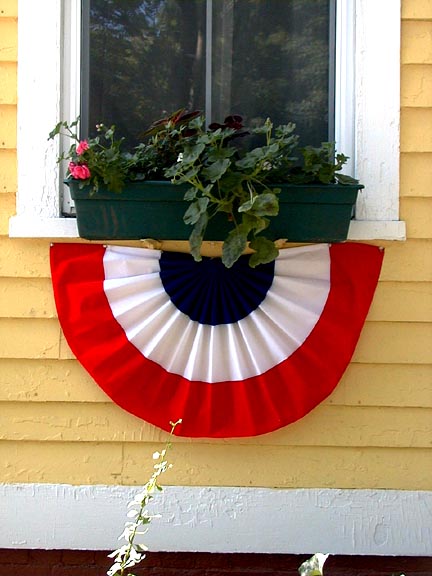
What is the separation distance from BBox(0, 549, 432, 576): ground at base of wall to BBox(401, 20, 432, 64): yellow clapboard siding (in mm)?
1885

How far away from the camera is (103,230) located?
2848 millimetres

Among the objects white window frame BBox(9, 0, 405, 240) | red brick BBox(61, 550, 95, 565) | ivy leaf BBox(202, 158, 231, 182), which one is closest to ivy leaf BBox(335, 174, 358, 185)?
white window frame BBox(9, 0, 405, 240)

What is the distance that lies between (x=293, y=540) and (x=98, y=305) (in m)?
1.14

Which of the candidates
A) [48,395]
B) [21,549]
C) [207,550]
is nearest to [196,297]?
[48,395]

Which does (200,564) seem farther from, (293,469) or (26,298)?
(26,298)

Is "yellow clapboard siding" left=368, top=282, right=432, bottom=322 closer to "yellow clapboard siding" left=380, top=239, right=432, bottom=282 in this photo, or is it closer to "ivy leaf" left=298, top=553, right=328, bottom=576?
"yellow clapboard siding" left=380, top=239, right=432, bottom=282

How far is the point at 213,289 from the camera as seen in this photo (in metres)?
2.94

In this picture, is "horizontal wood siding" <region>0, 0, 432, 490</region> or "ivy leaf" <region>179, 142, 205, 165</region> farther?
"horizontal wood siding" <region>0, 0, 432, 490</region>

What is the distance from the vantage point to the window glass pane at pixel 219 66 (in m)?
3.12

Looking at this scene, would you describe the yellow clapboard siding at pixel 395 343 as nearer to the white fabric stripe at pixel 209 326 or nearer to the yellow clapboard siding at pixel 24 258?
the white fabric stripe at pixel 209 326

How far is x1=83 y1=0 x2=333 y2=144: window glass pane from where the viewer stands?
312 cm

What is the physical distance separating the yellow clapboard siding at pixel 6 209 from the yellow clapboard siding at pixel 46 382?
495 millimetres

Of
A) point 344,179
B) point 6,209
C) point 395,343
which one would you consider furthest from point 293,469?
point 6,209

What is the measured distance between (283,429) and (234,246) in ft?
2.63
